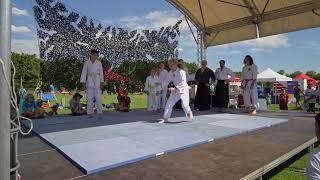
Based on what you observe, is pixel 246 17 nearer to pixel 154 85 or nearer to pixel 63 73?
pixel 154 85

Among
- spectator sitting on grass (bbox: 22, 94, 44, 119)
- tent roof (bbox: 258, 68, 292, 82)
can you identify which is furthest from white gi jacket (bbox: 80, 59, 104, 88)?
tent roof (bbox: 258, 68, 292, 82)

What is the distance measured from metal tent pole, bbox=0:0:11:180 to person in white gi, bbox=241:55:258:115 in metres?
9.41

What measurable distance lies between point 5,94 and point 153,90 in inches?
390

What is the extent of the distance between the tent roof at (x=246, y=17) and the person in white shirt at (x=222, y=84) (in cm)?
285

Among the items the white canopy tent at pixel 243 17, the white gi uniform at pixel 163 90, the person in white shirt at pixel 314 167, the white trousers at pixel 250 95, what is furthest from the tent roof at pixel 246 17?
the person in white shirt at pixel 314 167

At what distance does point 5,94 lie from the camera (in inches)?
76.7

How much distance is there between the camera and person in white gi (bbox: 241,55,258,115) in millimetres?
10625

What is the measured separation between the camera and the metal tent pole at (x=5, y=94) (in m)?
1.94

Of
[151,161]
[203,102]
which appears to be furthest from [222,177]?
[203,102]

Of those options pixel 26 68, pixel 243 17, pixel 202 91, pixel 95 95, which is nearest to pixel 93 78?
pixel 95 95

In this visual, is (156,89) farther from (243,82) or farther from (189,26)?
(189,26)

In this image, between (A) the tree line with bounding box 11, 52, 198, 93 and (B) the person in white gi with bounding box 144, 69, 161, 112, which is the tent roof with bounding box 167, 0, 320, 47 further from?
(B) the person in white gi with bounding box 144, 69, 161, 112

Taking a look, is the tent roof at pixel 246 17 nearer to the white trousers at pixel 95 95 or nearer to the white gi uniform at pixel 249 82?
the white gi uniform at pixel 249 82

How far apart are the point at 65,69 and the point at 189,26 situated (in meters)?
5.65
